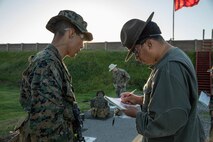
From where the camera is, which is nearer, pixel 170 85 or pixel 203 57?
pixel 170 85

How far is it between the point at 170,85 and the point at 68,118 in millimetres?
→ 1223

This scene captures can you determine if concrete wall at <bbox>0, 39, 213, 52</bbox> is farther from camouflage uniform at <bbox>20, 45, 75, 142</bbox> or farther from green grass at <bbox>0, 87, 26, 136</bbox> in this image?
camouflage uniform at <bbox>20, 45, 75, 142</bbox>

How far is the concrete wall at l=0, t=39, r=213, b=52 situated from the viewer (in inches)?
1133

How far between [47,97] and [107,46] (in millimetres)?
31933

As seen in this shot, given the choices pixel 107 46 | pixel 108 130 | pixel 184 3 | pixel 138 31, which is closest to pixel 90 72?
pixel 107 46

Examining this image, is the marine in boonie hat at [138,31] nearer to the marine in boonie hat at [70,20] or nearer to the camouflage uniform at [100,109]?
the marine in boonie hat at [70,20]

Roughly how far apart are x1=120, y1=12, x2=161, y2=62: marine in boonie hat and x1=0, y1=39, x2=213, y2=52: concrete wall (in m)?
18.0

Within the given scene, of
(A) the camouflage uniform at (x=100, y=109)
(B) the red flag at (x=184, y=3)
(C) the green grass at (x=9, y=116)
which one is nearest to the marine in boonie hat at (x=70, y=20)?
(C) the green grass at (x=9, y=116)

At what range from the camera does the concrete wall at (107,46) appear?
94.4 feet

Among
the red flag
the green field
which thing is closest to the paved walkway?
the green field

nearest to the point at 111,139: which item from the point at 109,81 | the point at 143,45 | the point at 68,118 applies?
the point at 68,118

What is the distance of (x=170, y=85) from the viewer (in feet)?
7.01

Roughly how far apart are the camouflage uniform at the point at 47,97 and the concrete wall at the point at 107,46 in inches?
698

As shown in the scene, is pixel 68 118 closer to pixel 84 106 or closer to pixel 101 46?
pixel 84 106
